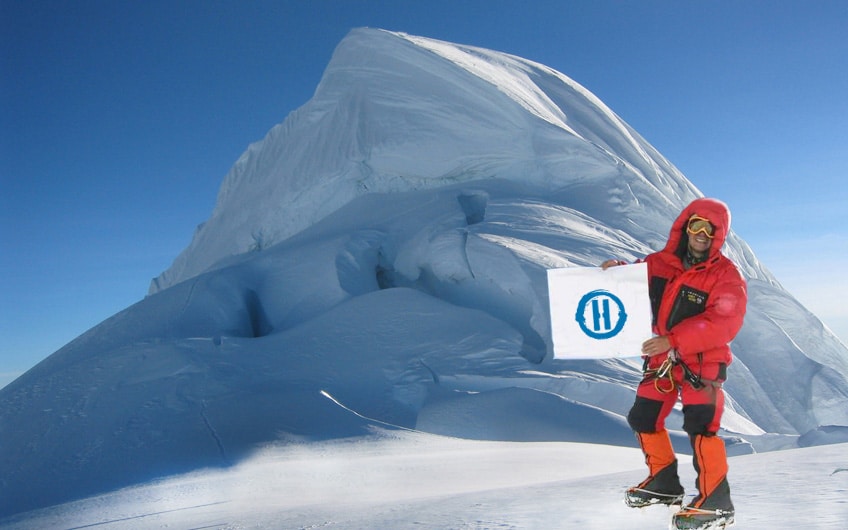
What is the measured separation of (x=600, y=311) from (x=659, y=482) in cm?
70

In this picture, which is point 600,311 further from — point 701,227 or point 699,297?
point 701,227

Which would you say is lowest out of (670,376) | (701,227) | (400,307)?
(670,376)

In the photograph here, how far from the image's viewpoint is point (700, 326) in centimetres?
248

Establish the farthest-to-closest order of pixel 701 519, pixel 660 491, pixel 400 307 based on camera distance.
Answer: pixel 400 307, pixel 660 491, pixel 701 519

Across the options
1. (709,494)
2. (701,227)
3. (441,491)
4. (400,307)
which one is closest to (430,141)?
(400,307)

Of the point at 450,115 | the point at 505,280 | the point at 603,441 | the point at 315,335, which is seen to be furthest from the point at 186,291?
the point at 603,441

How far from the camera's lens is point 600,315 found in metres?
2.71

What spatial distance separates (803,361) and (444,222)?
19.6 feet

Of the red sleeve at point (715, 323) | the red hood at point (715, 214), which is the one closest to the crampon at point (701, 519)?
the red sleeve at point (715, 323)

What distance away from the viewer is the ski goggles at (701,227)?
2.56m

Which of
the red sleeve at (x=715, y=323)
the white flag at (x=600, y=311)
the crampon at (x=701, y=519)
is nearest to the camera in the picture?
the crampon at (x=701, y=519)

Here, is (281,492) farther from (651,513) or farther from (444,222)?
(444,222)

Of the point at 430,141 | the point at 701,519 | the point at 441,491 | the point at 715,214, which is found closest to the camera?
the point at 701,519

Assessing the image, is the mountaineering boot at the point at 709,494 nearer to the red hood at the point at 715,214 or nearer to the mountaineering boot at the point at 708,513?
the mountaineering boot at the point at 708,513
